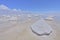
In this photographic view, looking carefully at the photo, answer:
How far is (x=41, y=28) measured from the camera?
147 centimetres

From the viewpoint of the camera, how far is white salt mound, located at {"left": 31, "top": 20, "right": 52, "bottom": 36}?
4.78ft

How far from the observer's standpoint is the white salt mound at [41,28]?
1458 millimetres

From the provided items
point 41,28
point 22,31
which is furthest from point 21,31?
point 41,28

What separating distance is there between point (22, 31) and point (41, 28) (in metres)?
0.24

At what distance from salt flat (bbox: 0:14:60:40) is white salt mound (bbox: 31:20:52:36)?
4 centimetres

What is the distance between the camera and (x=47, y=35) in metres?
1.46

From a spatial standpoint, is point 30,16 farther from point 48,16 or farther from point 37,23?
point 48,16

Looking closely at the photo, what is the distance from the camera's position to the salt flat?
1.43 meters

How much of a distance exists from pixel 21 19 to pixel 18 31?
0.51 feet

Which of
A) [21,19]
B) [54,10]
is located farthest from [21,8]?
[54,10]

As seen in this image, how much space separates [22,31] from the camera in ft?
4.78

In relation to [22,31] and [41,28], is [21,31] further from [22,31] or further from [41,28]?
[41,28]

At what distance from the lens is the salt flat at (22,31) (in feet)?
4.68

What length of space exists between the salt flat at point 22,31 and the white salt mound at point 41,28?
0.04m
